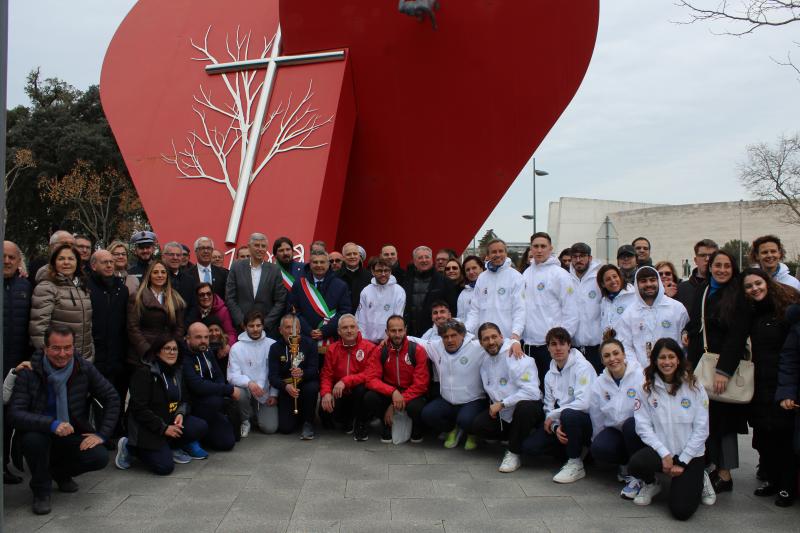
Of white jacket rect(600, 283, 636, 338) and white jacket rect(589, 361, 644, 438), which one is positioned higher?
white jacket rect(600, 283, 636, 338)

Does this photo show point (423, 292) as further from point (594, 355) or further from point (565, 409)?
point (565, 409)

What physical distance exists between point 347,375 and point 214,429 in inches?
43.7

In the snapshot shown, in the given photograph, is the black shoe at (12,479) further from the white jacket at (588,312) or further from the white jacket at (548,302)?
the white jacket at (588,312)

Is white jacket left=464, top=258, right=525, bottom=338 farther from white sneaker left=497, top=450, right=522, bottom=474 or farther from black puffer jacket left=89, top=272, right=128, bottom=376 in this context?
black puffer jacket left=89, top=272, right=128, bottom=376

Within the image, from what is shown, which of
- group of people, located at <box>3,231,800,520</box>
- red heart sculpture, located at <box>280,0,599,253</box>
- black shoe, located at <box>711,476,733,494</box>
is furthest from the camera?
red heart sculpture, located at <box>280,0,599,253</box>

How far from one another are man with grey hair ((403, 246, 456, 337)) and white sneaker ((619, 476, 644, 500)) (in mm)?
2326

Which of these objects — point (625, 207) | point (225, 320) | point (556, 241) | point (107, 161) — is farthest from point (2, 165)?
point (625, 207)

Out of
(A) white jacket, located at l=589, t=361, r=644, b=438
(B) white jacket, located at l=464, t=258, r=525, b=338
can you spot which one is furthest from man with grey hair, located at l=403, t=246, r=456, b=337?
(A) white jacket, located at l=589, t=361, r=644, b=438

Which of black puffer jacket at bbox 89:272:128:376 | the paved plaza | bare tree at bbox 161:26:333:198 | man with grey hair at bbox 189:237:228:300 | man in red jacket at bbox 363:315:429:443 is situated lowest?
the paved plaza

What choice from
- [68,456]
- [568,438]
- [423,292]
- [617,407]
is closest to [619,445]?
[617,407]

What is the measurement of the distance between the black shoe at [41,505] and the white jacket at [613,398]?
3.32 metres

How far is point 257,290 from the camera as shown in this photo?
568 cm

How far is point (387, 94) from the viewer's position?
8.95 meters

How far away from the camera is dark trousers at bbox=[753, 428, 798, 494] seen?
3.72 metres
